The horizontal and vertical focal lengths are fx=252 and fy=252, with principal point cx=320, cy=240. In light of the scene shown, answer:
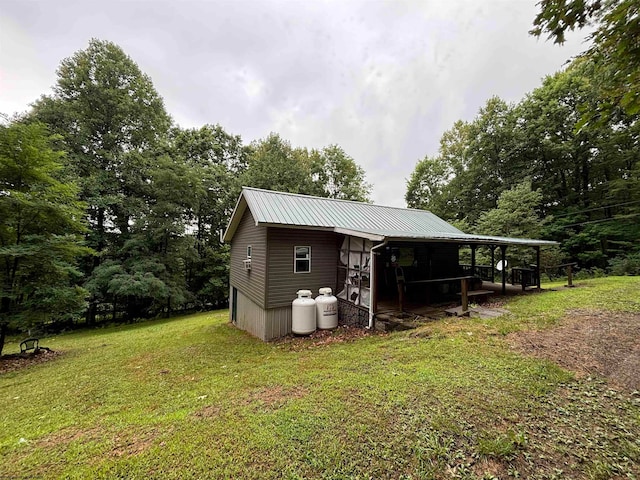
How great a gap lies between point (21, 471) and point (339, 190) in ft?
86.4

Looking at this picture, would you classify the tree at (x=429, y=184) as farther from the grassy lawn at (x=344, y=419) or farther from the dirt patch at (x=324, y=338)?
the grassy lawn at (x=344, y=419)

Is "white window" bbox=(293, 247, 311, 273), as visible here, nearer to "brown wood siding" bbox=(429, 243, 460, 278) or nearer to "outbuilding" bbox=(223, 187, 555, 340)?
"outbuilding" bbox=(223, 187, 555, 340)

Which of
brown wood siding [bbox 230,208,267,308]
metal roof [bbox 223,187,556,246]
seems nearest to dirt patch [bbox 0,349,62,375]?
brown wood siding [bbox 230,208,267,308]

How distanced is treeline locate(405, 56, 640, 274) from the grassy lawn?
1491 cm

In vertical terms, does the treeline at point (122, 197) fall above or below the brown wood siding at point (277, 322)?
above

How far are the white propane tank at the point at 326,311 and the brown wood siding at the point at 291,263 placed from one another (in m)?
0.61

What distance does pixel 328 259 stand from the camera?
30.0 feet

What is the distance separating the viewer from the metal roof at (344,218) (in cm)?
789

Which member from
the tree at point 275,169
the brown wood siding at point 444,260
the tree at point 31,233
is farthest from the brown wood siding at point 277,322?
the tree at point 275,169

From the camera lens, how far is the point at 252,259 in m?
9.44

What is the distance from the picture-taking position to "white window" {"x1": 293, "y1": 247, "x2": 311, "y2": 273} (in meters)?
8.63

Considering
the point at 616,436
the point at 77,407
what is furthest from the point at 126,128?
the point at 616,436

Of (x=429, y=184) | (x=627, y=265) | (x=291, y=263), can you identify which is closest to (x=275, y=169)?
(x=291, y=263)

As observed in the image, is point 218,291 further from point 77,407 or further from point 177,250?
point 77,407
